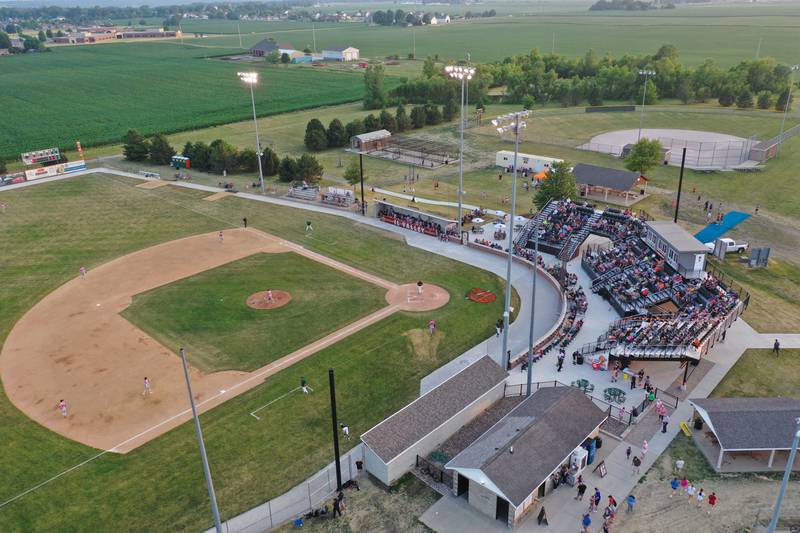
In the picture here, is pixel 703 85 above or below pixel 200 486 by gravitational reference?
above

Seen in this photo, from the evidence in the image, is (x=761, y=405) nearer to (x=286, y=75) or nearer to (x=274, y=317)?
(x=274, y=317)

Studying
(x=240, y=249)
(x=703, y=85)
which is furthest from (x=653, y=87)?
(x=240, y=249)

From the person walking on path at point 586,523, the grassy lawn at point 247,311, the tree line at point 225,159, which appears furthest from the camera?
the tree line at point 225,159

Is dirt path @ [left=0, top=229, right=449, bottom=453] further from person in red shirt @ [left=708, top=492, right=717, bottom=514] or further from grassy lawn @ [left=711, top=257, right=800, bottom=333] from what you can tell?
person in red shirt @ [left=708, top=492, right=717, bottom=514]

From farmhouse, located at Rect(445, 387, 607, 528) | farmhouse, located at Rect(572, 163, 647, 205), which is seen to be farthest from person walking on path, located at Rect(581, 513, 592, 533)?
farmhouse, located at Rect(572, 163, 647, 205)

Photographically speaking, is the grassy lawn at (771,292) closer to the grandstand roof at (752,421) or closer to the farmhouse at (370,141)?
the grandstand roof at (752,421)

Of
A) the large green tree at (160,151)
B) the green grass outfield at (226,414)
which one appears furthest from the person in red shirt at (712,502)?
the large green tree at (160,151)

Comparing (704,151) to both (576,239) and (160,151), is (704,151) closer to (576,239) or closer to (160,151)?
(576,239)

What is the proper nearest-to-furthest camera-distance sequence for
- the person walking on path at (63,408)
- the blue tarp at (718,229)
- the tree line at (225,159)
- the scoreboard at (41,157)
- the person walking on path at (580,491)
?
the person walking on path at (580,491) < the person walking on path at (63,408) < the blue tarp at (718,229) < the tree line at (225,159) < the scoreboard at (41,157)
